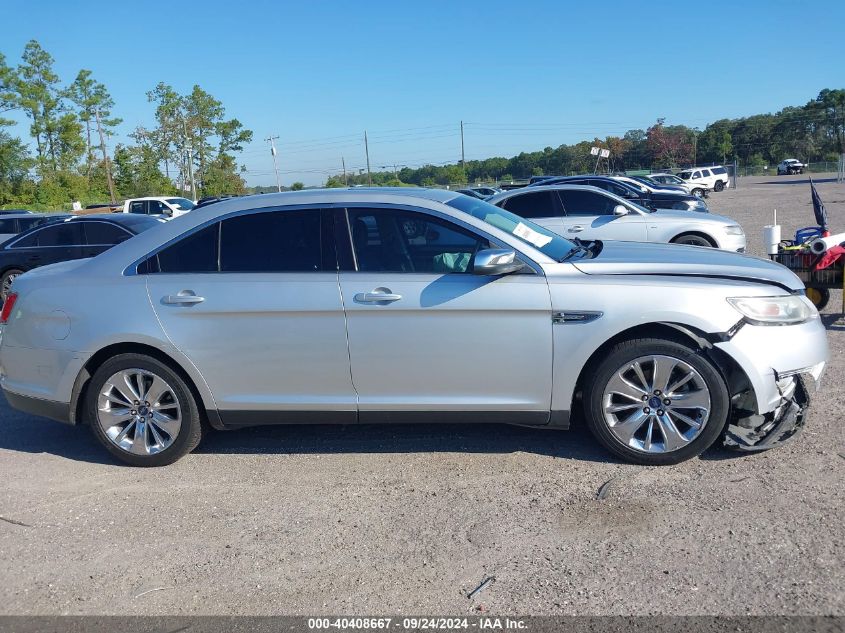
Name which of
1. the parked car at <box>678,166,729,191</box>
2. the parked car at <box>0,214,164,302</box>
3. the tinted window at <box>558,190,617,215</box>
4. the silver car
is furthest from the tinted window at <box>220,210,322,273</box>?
the parked car at <box>678,166,729,191</box>

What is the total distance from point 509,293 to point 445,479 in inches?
47.5

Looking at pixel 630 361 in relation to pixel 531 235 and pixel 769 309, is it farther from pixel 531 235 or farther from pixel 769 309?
pixel 531 235

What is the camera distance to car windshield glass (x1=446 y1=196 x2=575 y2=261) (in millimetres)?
4668

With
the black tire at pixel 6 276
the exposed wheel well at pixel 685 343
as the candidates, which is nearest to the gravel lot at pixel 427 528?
the exposed wheel well at pixel 685 343

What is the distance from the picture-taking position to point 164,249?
15.6ft

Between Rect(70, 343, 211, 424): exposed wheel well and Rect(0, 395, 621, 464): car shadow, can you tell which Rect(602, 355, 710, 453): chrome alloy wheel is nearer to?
Rect(0, 395, 621, 464): car shadow

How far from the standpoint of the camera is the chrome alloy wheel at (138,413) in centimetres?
474

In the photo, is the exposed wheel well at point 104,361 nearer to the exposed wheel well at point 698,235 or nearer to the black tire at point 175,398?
the black tire at point 175,398

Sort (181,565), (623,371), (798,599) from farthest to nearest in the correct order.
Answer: (623,371)
(181,565)
(798,599)

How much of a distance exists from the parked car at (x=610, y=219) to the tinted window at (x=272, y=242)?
264 inches

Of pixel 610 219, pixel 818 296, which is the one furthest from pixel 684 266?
pixel 610 219

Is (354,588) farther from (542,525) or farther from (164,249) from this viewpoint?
(164,249)

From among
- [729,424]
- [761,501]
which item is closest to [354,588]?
[761,501]

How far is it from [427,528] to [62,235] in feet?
39.3
